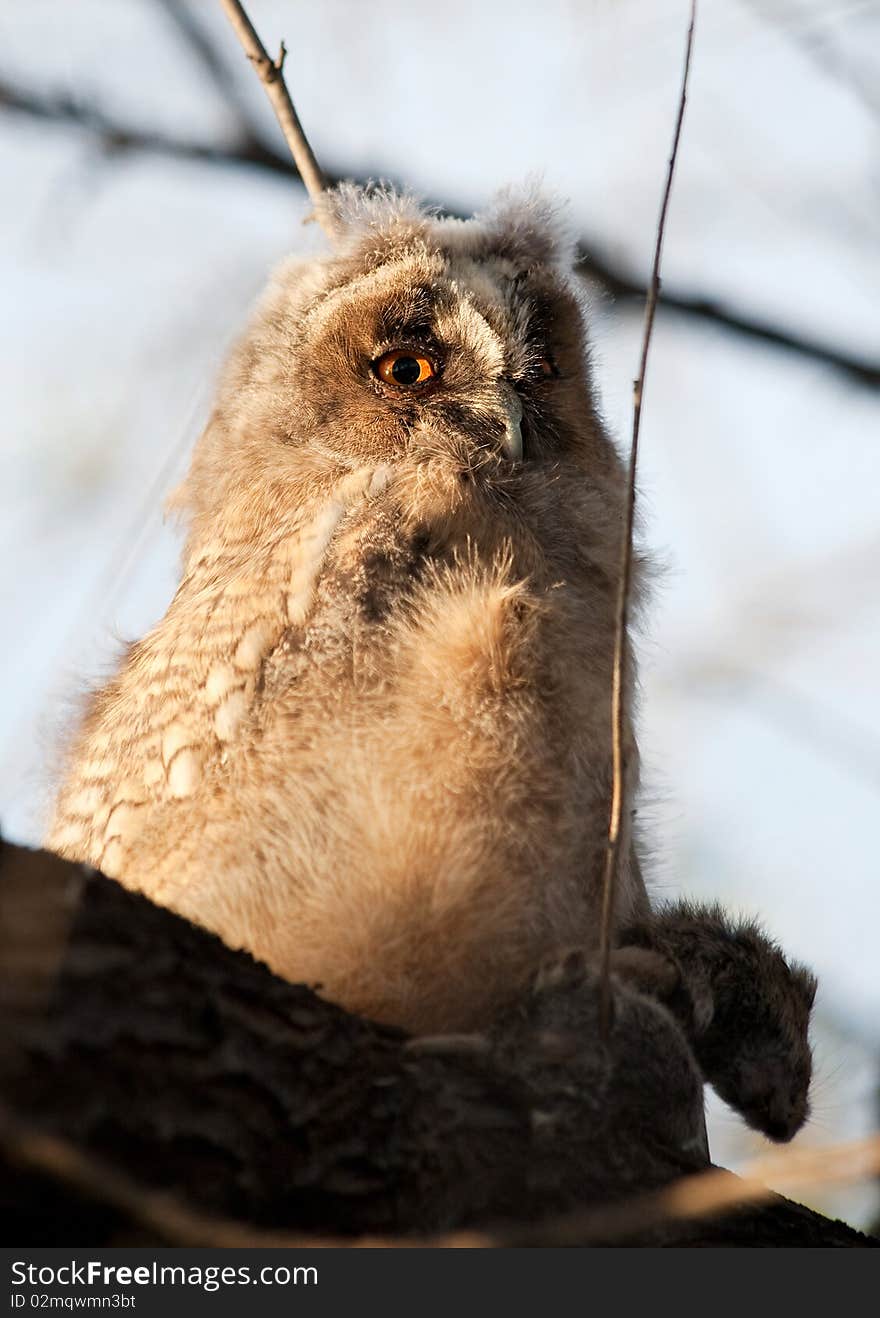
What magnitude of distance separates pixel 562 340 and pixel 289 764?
1.90m

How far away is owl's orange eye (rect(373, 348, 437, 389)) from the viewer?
11.1ft

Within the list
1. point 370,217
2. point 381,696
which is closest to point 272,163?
point 370,217

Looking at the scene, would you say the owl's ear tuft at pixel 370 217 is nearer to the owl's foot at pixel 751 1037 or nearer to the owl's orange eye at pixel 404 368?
the owl's orange eye at pixel 404 368

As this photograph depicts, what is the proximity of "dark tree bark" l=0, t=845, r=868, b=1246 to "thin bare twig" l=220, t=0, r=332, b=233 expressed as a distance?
240cm

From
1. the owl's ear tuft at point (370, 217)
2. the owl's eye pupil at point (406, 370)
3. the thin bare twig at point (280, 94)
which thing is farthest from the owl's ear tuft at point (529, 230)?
the owl's eye pupil at point (406, 370)

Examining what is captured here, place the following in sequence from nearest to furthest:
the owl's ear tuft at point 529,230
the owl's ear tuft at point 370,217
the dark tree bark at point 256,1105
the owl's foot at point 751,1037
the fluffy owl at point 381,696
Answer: the dark tree bark at point 256,1105
the fluffy owl at point 381,696
the owl's foot at point 751,1037
the owl's ear tuft at point 370,217
the owl's ear tuft at point 529,230

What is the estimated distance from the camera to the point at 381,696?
8.67ft

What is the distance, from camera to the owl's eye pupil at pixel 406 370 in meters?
3.40

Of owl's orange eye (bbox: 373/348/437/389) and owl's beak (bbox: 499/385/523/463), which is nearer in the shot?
owl's beak (bbox: 499/385/523/463)

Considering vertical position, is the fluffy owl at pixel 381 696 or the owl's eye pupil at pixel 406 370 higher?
the owl's eye pupil at pixel 406 370

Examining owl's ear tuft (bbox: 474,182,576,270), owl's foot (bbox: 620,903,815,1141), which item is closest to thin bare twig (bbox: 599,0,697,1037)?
owl's foot (bbox: 620,903,815,1141)

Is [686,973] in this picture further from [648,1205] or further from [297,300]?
[297,300]

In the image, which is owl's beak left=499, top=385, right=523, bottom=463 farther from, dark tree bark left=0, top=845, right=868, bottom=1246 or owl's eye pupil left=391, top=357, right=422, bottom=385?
dark tree bark left=0, top=845, right=868, bottom=1246

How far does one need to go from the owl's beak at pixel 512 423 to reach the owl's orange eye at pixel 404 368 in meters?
0.20
